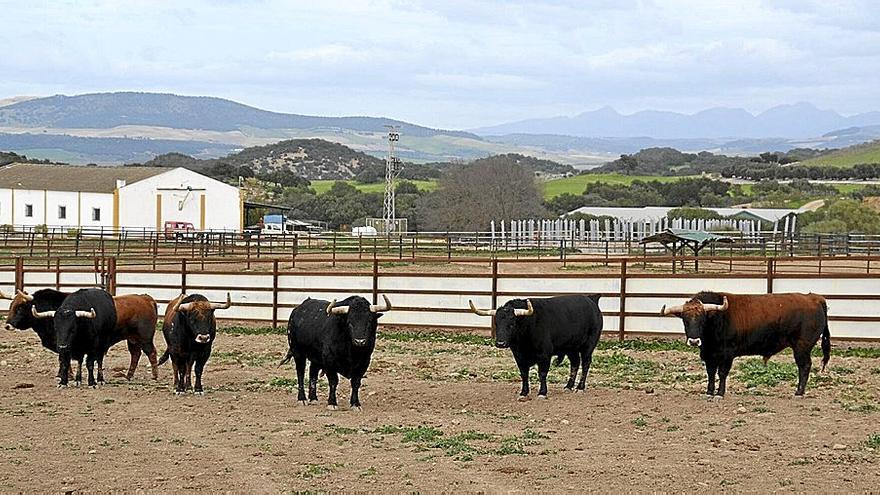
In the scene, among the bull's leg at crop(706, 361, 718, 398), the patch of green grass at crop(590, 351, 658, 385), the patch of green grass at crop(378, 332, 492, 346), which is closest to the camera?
the bull's leg at crop(706, 361, 718, 398)

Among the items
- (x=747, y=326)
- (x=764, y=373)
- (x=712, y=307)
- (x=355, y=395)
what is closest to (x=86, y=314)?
(x=355, y=395)

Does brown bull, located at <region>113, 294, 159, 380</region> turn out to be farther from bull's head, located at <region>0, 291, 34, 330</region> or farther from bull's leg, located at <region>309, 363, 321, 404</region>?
bull's leg, located at <region>309, 363, 321, 404</region>

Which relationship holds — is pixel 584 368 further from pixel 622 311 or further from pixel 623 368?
pixel 622 311

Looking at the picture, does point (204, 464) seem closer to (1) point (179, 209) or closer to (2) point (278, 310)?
(2) point (278, 310)

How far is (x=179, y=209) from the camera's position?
69312mm

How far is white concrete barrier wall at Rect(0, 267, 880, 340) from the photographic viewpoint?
1777cm

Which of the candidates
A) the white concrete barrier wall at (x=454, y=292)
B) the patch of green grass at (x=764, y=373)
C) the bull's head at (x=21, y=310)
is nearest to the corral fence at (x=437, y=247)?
the white concrete barrier wall at (x=454, y=292)

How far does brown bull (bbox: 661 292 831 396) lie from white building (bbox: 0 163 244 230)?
57.6 metres

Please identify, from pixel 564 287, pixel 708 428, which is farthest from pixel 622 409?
pixel 564 287

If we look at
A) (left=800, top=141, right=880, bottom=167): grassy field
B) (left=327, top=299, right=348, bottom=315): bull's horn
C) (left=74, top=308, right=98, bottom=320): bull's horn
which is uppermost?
(left=800, top=141, right=880, bottom=167): grassy field

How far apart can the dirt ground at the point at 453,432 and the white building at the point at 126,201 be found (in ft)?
179

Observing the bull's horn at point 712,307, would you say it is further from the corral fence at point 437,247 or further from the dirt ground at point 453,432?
the corral fence at point 437,247

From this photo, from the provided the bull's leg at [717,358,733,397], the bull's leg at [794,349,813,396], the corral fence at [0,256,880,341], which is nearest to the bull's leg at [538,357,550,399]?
the bull's leg at [717,358,733,397]

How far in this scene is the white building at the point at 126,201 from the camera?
68.4 meters
